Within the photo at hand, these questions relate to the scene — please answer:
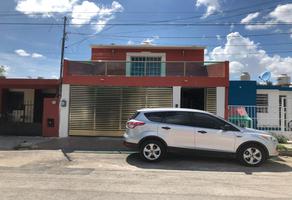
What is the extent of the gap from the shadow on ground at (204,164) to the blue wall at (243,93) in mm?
7606

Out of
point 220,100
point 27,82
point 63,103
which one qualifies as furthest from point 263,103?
point 27,82

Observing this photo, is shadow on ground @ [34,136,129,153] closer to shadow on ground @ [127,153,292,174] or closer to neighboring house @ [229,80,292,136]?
shadow on ground @ [127,153,292,174]

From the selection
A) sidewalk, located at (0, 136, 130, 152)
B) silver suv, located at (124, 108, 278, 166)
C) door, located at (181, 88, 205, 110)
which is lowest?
sidewalk, located at (0, 136, 130, 152)

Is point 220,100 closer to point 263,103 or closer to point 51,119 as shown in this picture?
point 263,103

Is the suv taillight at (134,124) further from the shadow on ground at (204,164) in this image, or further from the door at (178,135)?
the shadow on ground at (204,164)

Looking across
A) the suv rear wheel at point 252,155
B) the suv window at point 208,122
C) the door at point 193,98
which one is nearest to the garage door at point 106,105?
the door at point 193,98

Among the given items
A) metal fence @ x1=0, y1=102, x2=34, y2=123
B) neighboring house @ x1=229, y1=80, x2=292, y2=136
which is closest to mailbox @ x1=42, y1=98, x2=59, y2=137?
metal fence @ x1=0, y1=102, x2=34, y2=123

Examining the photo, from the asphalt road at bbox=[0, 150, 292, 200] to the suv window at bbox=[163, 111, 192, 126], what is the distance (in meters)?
1.26

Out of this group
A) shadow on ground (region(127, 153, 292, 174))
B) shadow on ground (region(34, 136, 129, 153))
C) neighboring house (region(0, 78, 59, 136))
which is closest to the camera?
shadow on ground (region(127, 153, 292, 174))

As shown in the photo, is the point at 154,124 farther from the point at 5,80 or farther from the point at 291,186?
the point at 5,80

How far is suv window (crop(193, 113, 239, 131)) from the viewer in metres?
10.8

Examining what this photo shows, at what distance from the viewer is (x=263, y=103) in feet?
68.6

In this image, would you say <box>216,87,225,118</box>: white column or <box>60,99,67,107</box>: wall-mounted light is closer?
<box>216,87,225,118</box>: white column

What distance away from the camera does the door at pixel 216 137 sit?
10648 millimetres
